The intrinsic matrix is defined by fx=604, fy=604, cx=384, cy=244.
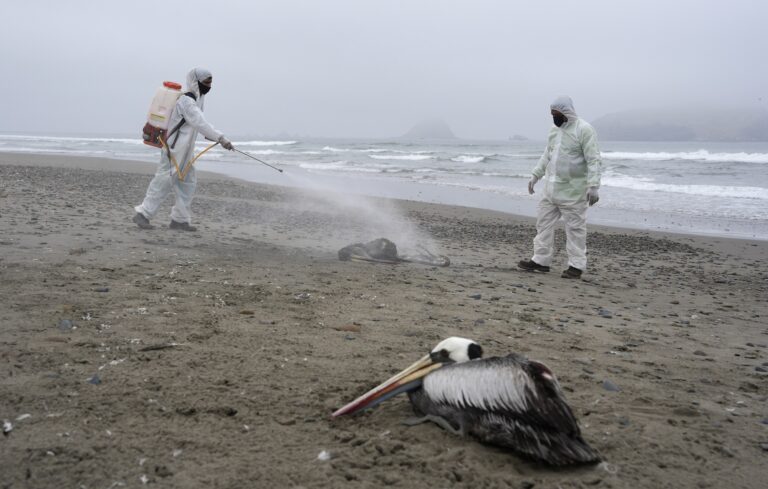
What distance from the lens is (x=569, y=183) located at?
8.75 m

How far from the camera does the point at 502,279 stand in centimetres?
824

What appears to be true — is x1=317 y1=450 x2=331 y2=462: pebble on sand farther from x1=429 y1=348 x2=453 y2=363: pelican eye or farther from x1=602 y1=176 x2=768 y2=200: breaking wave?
x1=602 y1=176 x2=768 y2=200: breaking wave

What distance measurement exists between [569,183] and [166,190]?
623cm

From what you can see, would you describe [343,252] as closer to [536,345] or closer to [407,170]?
[536,345]

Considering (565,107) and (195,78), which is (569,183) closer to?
(565,107)

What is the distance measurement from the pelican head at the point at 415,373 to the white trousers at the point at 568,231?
18.0 ft

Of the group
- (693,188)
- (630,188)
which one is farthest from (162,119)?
(693,188)

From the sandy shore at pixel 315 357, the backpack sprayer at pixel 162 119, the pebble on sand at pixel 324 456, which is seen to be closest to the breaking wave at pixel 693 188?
the sandy shore at pixel 315 357

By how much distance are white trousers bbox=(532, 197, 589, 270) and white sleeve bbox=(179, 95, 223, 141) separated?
5.12 m

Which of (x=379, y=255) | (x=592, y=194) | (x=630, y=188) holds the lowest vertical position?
(x=379, y=255)

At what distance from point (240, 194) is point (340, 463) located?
48.8ft

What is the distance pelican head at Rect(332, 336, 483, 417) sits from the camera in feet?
11.8

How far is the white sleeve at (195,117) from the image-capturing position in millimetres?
9336

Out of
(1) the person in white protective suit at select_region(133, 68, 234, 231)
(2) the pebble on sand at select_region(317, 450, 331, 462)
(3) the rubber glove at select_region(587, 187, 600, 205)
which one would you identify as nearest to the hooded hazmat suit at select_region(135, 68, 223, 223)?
(1) the person in white protective suit at select_region(133, 68, 234, 231)
